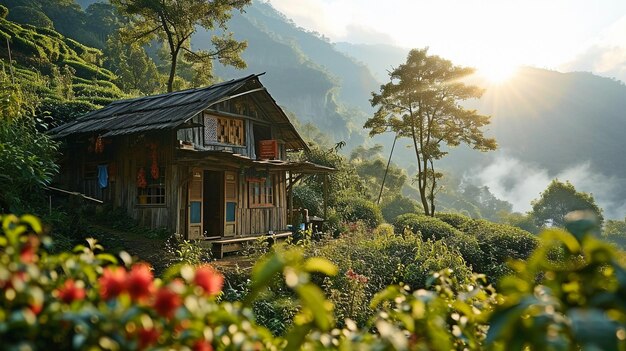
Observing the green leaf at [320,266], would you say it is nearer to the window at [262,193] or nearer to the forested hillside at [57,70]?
the window at [262,193]

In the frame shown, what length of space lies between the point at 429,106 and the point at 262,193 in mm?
17648

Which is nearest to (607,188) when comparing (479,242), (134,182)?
(479,242)

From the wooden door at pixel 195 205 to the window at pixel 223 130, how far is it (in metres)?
1.33

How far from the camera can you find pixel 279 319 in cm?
770

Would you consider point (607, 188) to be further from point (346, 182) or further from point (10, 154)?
point (10, 154)

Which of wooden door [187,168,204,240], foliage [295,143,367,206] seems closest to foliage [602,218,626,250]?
foliage [295,143,367,206]

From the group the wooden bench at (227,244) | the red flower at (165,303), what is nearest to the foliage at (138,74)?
the wooden bench at (227,244)

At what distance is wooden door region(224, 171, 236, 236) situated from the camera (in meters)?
14.3

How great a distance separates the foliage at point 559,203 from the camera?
56.3 m

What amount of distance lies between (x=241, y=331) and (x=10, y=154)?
889 cm

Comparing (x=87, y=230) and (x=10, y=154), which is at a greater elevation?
(x=10, y=154)

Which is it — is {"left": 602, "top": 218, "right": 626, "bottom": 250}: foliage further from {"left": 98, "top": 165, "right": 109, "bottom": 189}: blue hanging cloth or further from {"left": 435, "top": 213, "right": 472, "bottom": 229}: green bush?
{"left": 98, "top": 165, "right": 109, "bottom": 189}: blue hanging cloth

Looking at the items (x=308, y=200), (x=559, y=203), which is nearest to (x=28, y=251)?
(x=308, y=200)

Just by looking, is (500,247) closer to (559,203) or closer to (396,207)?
(396,207)
